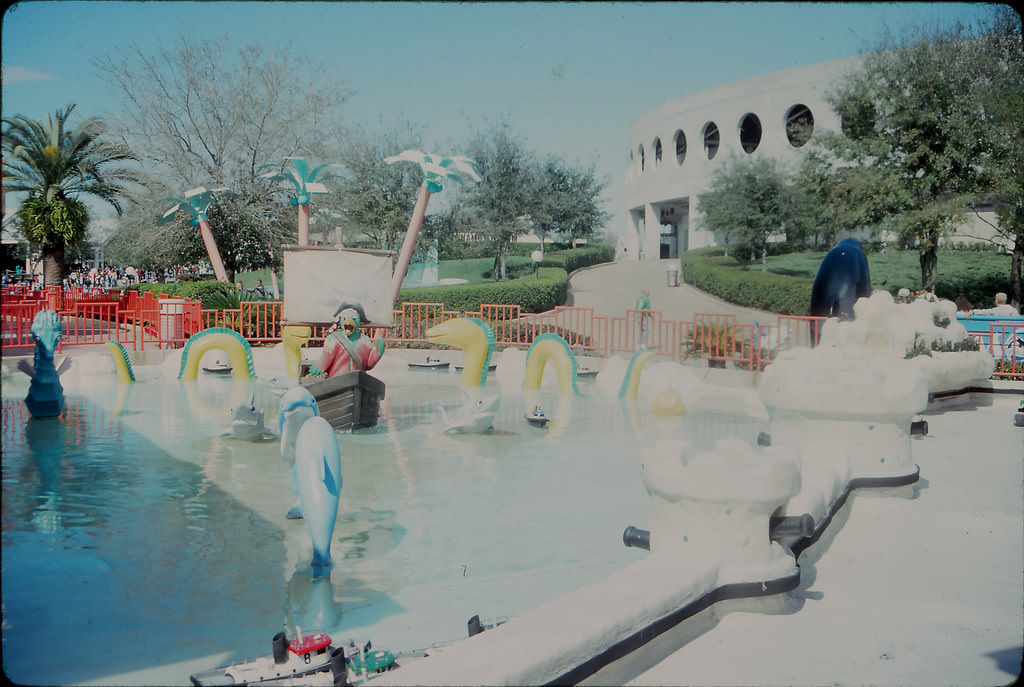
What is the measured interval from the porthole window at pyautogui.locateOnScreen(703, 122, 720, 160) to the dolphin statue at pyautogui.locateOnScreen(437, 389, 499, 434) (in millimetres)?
43801

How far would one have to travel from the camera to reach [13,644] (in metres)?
4.89

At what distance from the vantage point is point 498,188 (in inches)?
1515

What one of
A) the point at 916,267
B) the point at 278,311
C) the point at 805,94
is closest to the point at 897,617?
the point at 278,311

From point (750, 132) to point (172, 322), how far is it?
4162 cm

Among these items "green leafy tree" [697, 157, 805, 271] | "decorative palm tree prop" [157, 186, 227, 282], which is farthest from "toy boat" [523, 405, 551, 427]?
"green leafy tree" [697, 157, 805, 271]

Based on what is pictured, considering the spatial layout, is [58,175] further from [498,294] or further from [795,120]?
[795,120]

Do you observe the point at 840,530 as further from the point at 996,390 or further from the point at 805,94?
the point at 805,94

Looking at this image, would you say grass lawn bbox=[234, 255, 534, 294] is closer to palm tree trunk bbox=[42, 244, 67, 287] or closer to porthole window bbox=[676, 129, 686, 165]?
palm tree trunk bbox=[42, 244, 67, 287]

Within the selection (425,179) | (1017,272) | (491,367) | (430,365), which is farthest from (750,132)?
(430,365)

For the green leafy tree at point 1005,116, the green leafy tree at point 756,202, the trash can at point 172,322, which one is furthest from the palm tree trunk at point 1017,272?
the trash can at point 172,322

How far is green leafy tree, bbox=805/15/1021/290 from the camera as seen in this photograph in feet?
93.3

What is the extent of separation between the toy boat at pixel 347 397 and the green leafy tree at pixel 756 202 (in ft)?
104

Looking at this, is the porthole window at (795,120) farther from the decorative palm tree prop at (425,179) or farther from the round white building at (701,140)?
the decorative palm tree prop at (425,179)

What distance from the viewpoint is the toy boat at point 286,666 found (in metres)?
3.95
